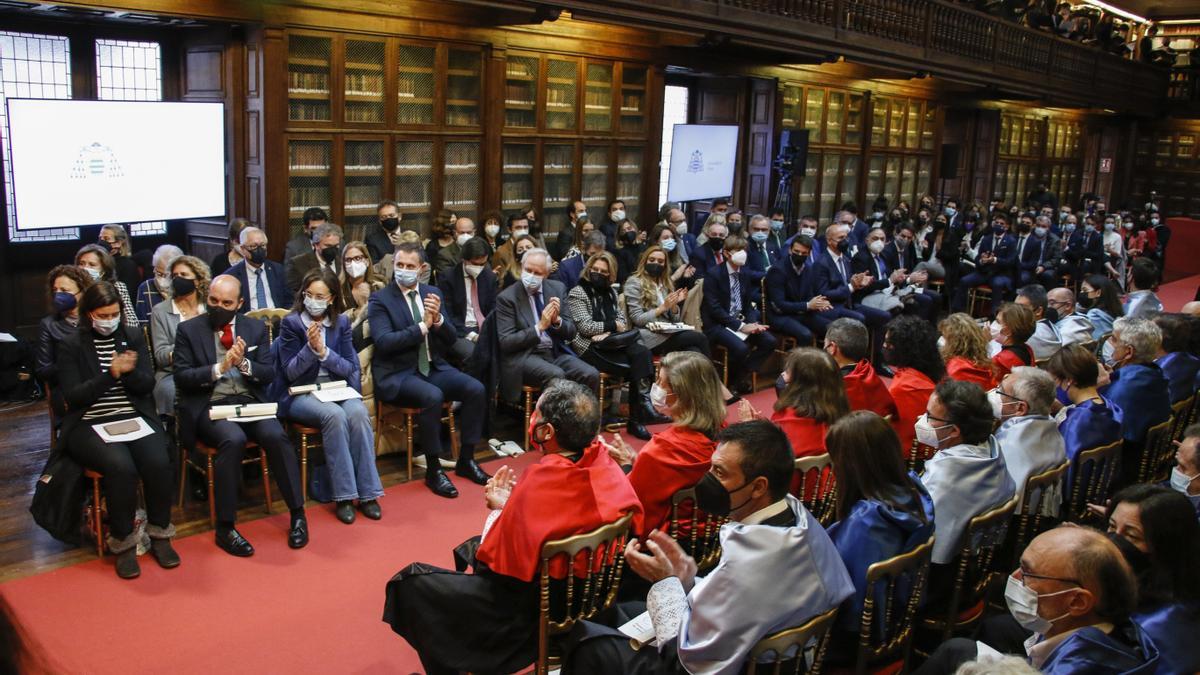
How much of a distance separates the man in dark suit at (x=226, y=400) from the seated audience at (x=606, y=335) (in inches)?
89.7

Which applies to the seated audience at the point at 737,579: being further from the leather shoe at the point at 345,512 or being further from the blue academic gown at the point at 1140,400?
the blue academic gown at the point at 1140,400

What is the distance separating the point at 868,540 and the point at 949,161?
14455 millimetres

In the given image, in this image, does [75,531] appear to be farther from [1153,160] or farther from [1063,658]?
[1153,160]

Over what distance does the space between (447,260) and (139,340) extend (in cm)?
343

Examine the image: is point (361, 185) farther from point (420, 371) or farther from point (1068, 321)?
point (1068, 321)

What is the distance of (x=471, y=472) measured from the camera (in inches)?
223

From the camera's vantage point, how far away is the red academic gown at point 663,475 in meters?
3.66

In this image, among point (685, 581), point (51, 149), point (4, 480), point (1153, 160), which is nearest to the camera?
point (685, 581)

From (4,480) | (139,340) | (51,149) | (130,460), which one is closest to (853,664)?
(130,460)

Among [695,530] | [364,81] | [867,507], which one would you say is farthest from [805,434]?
[364,81]

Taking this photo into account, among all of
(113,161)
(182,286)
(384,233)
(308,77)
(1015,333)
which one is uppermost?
(308,77)

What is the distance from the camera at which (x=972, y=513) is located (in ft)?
11.3

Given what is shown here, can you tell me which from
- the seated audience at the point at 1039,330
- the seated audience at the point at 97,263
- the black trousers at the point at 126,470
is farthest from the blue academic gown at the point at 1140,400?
the seated audience at the point at 97,263

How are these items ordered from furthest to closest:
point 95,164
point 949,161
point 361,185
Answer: point 949,161 → point 361,185 → point 95,164
